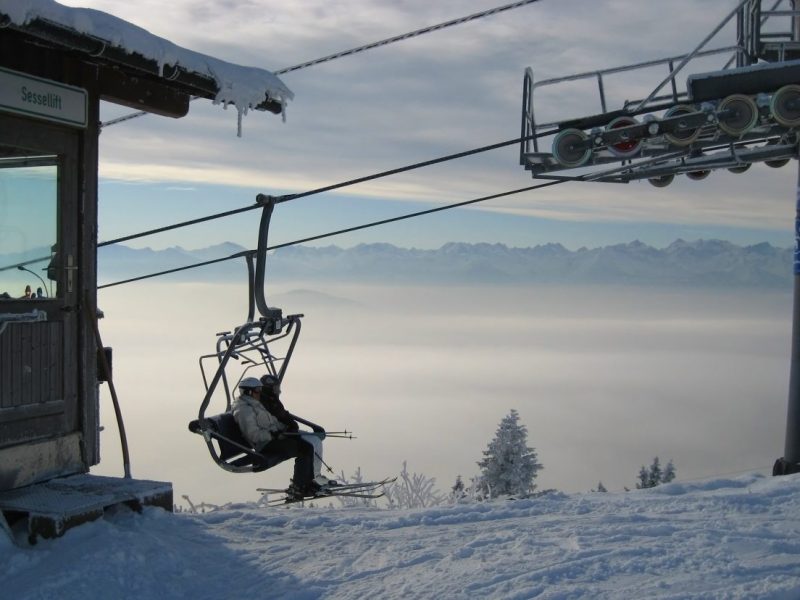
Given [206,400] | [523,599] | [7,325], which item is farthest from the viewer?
[206,400]

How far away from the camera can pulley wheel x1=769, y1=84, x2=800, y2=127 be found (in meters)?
12.2

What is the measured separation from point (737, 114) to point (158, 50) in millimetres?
8042

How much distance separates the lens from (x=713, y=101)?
1278 centimetres

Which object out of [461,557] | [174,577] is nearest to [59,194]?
[174,577]

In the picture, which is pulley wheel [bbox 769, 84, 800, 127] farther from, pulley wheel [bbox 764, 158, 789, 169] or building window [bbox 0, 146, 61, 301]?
building window [bbox 0, 146, 61, 301]

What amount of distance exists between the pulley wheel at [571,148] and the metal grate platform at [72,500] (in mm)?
7316

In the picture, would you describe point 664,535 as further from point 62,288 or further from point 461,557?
point 62,288

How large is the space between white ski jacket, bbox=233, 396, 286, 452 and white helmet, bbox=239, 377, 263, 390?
0.34ft

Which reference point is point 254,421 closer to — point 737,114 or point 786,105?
point 737,114

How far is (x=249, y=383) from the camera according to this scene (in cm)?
948

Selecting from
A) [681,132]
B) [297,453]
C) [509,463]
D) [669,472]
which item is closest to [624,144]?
[681,132]

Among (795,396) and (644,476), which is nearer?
(795,396)

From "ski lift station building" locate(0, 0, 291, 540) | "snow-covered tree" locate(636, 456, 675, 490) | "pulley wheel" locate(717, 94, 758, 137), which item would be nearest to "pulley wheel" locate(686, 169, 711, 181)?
"pulley wheel" locate(717, 94, 758, 137)

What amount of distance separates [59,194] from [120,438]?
2.15 m
